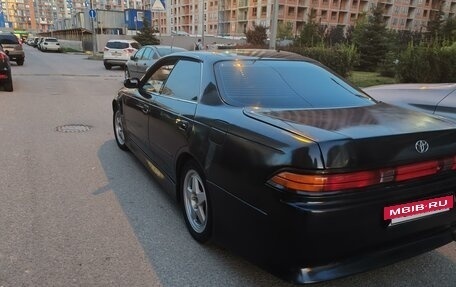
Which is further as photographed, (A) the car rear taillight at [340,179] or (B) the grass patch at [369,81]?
(B) the grass patch at [369,81]

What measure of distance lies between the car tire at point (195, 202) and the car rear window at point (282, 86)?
678 mm

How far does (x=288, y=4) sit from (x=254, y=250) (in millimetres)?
88891

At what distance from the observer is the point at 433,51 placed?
1170 centimetres

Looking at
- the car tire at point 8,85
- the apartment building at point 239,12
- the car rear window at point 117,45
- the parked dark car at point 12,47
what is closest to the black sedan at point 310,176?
the car tire at point 8,85

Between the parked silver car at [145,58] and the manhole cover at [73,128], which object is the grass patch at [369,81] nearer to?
the parked silver car at [145,58]

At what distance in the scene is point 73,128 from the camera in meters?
7.74

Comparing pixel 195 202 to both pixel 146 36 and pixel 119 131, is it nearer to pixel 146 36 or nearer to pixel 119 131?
pixel 119 131

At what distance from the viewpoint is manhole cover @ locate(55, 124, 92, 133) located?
24.6 feet

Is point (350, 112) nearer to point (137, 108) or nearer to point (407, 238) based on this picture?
point (407, 238)

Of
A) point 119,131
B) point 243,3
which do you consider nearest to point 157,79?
point 119,131

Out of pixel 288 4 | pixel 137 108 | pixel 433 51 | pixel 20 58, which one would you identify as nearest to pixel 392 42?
pixel 433 51

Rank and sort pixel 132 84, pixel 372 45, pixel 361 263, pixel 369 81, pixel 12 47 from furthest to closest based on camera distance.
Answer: pixel 372 45 → pixel 12 47 → pixel 369 81 → pixel 132 84 → pixel 361 263

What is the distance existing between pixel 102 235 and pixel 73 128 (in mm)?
4718

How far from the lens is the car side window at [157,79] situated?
4470mm
